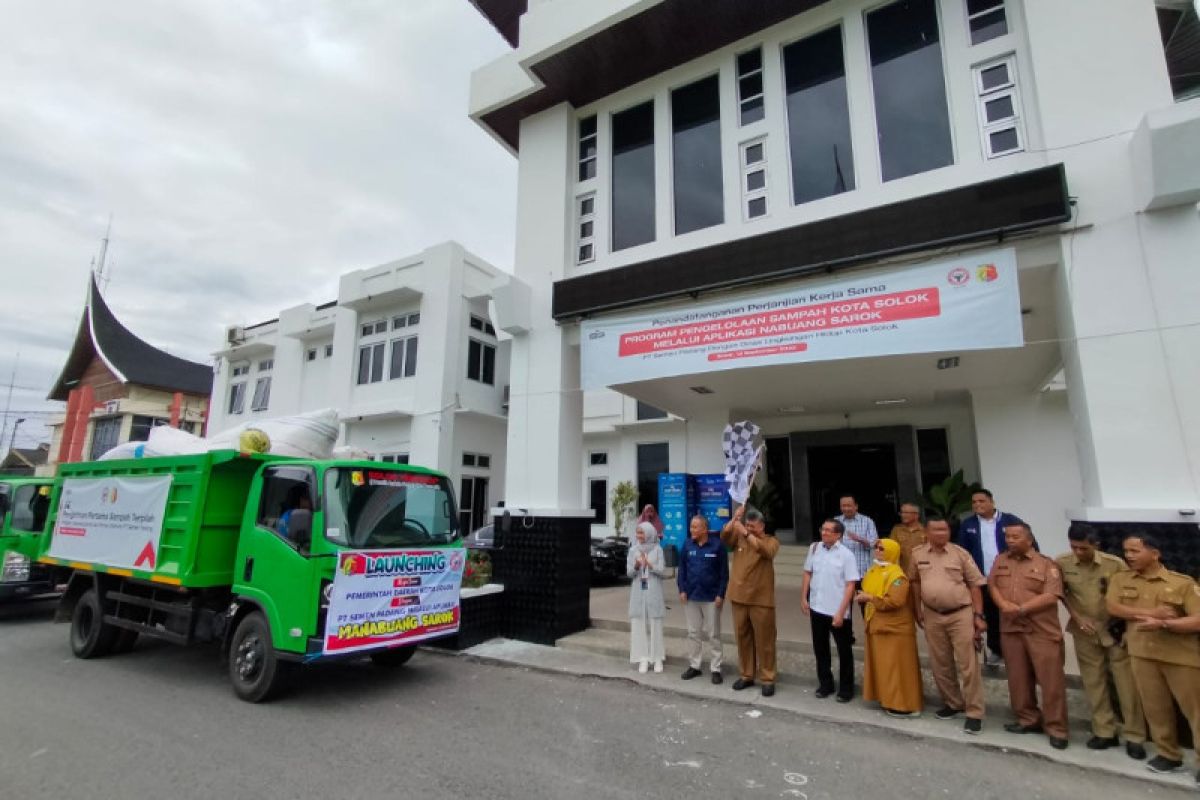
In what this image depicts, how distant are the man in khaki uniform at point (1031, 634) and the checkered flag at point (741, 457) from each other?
2.48 metres

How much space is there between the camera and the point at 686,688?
561cm

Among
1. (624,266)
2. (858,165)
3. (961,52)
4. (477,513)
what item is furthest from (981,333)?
(477,513)

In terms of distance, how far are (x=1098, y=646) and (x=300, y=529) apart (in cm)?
654

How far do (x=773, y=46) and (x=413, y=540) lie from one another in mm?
7592

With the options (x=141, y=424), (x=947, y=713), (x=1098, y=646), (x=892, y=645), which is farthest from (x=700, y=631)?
(x=141, y=424)

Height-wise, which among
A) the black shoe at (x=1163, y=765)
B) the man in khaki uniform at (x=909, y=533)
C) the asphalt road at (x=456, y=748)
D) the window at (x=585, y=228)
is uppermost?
the window at (x=585, y=228)

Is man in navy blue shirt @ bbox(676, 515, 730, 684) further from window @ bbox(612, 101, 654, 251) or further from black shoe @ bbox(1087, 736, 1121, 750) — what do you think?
window @ bbox(612, 101, 654, 251)

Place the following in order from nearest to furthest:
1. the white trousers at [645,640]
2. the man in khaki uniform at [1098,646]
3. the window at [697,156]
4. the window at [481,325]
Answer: the man in khaki uniform at [1098,646] < the white trousers at [645,640] < the window at [697,156] < the window at [481,325]

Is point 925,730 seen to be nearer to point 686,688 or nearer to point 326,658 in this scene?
point 686,688

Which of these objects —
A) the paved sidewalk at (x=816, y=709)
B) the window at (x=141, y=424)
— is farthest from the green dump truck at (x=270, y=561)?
the window at (x=141, y=424)

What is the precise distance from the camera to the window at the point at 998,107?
6.02 metres

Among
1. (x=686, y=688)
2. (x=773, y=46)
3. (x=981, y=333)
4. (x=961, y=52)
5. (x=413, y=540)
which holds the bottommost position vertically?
(x=686, y=688)

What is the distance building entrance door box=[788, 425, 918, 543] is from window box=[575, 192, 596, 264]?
712 centimetres

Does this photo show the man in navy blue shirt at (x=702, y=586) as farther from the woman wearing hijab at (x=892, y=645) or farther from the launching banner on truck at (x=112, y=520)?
the launching banner on truck at (x=112, y=520)
